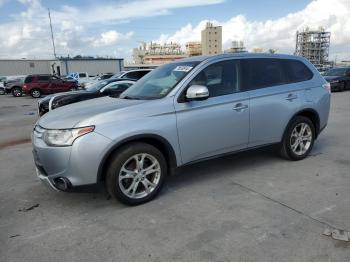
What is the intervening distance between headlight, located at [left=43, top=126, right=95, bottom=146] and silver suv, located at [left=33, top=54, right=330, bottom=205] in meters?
0.01

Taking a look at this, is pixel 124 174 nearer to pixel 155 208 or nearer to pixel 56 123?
pixel 155 208

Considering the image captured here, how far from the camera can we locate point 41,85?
81.0 ft

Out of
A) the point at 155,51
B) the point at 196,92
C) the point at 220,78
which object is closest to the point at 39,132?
the point at 196,92

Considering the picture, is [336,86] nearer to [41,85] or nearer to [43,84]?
[43,84]

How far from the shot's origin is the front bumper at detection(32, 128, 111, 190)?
11.5 ft

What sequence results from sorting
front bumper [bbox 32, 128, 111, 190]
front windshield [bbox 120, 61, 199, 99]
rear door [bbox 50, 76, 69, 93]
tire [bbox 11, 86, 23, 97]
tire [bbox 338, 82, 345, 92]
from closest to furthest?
1. front bumper [bbox 32, 128, 111, 190]
2. front windshield [bbox 120, 61, 199, 99]
3. tire [bbox 338, 82, 345, 92]
4. rear door [bbox 50, 76, 69, 93]
5. tire [bbox 11, 86, 23, 97]

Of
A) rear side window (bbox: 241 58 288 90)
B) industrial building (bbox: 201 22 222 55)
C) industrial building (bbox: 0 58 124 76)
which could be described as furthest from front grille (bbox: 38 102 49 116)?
industrial building (bbox: 201 22 222 55)

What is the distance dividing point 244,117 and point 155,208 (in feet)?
5.87

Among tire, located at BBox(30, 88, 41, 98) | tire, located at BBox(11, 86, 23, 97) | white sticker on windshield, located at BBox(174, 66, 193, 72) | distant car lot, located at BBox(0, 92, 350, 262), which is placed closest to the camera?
distant car lot, located at BBox(0, 92, 350, 262)

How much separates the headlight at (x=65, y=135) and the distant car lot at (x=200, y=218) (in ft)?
2.86

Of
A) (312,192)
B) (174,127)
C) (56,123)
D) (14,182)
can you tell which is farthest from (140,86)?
(312,192)

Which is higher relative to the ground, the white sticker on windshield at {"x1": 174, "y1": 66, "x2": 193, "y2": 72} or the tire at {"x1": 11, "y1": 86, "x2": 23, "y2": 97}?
the white sticker on windshield at {"x1": 174, "y1": 66, "x2": 193, "y2": 72}

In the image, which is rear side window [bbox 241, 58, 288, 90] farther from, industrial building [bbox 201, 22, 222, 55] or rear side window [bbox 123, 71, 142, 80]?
industrial building [bbox 201, 22, 222, 55]

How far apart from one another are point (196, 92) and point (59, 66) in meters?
48.6
